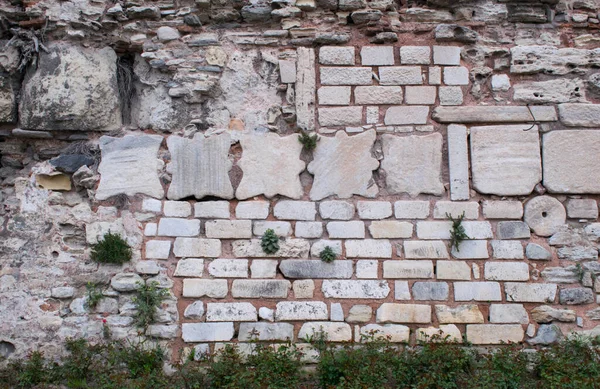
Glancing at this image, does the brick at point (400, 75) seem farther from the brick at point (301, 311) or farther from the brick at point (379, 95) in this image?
the brick at point (301, 311)

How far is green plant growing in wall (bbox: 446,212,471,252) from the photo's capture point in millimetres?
4941

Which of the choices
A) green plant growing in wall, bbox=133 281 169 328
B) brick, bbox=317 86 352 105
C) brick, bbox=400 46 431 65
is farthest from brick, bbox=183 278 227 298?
brick, bbox=400 46 431 65

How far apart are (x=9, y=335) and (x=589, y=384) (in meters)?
4.75

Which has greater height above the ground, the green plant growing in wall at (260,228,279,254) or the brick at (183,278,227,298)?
the green plant growing in wall at (260,228,279,254)

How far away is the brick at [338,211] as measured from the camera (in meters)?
5.04

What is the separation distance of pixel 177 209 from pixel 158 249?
39 cm

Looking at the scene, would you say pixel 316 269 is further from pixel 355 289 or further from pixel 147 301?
pixel 147 301

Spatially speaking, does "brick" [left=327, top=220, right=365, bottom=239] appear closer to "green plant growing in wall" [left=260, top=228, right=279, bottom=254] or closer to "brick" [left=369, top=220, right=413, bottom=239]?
"brick" [left=369, top=220, right=413, bottom=239]

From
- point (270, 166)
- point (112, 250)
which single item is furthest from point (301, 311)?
point (112, 250)

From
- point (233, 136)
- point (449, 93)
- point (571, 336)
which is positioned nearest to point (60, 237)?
point (233, 136)

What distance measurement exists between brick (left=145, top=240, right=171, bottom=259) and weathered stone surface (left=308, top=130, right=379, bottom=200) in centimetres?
137

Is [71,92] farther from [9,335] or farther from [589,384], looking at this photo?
Answer: [589,384]

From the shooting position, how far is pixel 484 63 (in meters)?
5.30

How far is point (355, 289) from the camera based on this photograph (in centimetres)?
491
